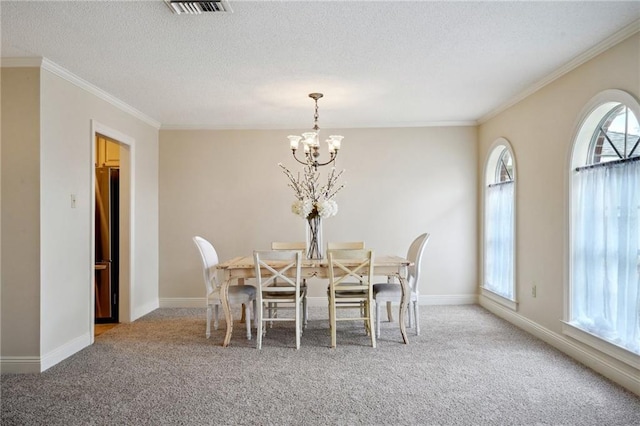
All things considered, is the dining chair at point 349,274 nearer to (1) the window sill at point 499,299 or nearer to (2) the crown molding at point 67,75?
(1) the window sill at point 499,299

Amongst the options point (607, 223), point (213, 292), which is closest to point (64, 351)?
point (213, 292)

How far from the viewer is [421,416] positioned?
8.34 ft

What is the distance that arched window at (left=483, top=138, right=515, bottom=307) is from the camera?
4.93m

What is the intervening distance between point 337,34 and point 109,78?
229 cm

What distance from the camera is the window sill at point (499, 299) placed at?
4715mm

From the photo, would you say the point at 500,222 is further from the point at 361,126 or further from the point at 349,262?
the point at 349,262

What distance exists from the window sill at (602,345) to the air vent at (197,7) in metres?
3.45

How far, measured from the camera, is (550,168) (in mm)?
3967

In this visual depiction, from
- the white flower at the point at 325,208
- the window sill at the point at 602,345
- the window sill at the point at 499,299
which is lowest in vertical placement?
the window sill at the point at 499,299

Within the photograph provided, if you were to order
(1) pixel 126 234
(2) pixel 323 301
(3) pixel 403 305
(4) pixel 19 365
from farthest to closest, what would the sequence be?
(2) pixel 323 301 < (1) pixel 126 234 < (3) pixel 403 305 < (4) pixel 19 365

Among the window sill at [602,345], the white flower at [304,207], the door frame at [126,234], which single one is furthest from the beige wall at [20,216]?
the window sill at [602,345]

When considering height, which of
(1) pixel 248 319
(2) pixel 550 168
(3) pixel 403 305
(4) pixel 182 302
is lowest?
(4) pixel 182 302

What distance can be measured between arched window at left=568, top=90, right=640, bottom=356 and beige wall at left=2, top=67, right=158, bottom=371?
4.32m

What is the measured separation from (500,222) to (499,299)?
0.92 m
